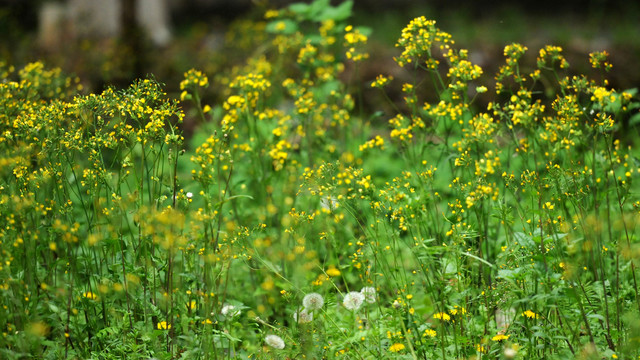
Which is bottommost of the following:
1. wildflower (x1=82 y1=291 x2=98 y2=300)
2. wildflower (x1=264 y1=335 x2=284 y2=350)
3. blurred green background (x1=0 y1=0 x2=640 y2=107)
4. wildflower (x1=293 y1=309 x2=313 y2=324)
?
blurred green background (x1=0 y1=0 x2=640 y2=107)

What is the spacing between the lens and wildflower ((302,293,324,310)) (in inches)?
96.1

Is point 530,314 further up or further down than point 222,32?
further up

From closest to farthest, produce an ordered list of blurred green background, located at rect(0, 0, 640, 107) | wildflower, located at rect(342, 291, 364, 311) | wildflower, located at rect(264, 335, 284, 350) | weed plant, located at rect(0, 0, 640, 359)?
weed plant, located at rect(0, 0, 640, 359) → wildflower, located at rect(264, 335, 284, 350) → wildflower, located at rect(342, 291, 364, 311) → blurred green background, located at rect(0, 0, 640, 107)

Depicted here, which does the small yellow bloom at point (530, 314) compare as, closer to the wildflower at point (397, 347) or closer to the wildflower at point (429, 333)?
the wildflower at point (429, 333)

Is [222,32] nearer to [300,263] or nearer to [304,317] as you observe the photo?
[300,263]

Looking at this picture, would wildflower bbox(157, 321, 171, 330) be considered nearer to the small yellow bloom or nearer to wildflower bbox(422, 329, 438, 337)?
wildflower bbox(422, 329, 438, 337)

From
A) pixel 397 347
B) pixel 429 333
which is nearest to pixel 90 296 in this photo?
pixel 397 347

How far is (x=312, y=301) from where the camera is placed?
2451 millimetres

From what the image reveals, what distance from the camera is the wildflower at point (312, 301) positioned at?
244 cm

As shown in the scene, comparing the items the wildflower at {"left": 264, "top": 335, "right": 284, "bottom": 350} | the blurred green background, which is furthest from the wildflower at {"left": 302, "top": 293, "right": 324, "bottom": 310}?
the blurred green background

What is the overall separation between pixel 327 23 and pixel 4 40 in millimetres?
6702

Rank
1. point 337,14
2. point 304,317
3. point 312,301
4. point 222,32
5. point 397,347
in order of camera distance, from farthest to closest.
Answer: point 222,32
point 337,14
point 304,317
point 312,301
point 397,347

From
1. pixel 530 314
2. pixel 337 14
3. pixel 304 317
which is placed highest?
pixel 337 14

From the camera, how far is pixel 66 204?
2.54 meters
